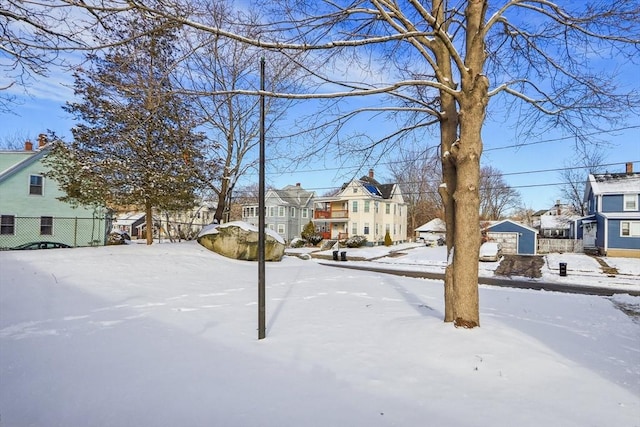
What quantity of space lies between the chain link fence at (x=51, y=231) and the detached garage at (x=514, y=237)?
29429mm

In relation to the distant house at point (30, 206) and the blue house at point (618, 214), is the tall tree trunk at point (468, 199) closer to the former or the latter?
the distant house at point (30, 206)

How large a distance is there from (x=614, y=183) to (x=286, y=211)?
100ft

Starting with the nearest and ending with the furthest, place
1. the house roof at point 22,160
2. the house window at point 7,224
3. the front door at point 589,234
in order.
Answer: the house window at point 7,224, the house roof at point 22,160, the front door at point 589,234

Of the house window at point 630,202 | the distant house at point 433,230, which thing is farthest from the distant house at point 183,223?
the house window at point 630,202

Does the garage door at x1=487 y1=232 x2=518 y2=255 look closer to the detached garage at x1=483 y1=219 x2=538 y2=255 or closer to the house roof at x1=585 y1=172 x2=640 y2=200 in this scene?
the detached garage at x1=483 y1=219 x2=538 y2=255

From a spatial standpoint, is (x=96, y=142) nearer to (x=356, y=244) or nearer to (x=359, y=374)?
(x=359, y=374)

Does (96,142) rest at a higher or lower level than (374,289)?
higher

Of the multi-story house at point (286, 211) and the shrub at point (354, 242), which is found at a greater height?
the multi-story house at point (286, 211)

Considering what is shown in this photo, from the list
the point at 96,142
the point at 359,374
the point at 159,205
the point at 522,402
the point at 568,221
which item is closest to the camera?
the point at 522,402

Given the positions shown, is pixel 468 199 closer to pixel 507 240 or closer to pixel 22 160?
pixel 22 160

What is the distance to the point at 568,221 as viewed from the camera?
4075cm

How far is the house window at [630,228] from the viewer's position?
24797mm

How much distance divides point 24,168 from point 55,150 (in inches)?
372

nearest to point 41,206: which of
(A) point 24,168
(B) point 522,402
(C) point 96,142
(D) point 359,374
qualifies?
(A) point 24,168
